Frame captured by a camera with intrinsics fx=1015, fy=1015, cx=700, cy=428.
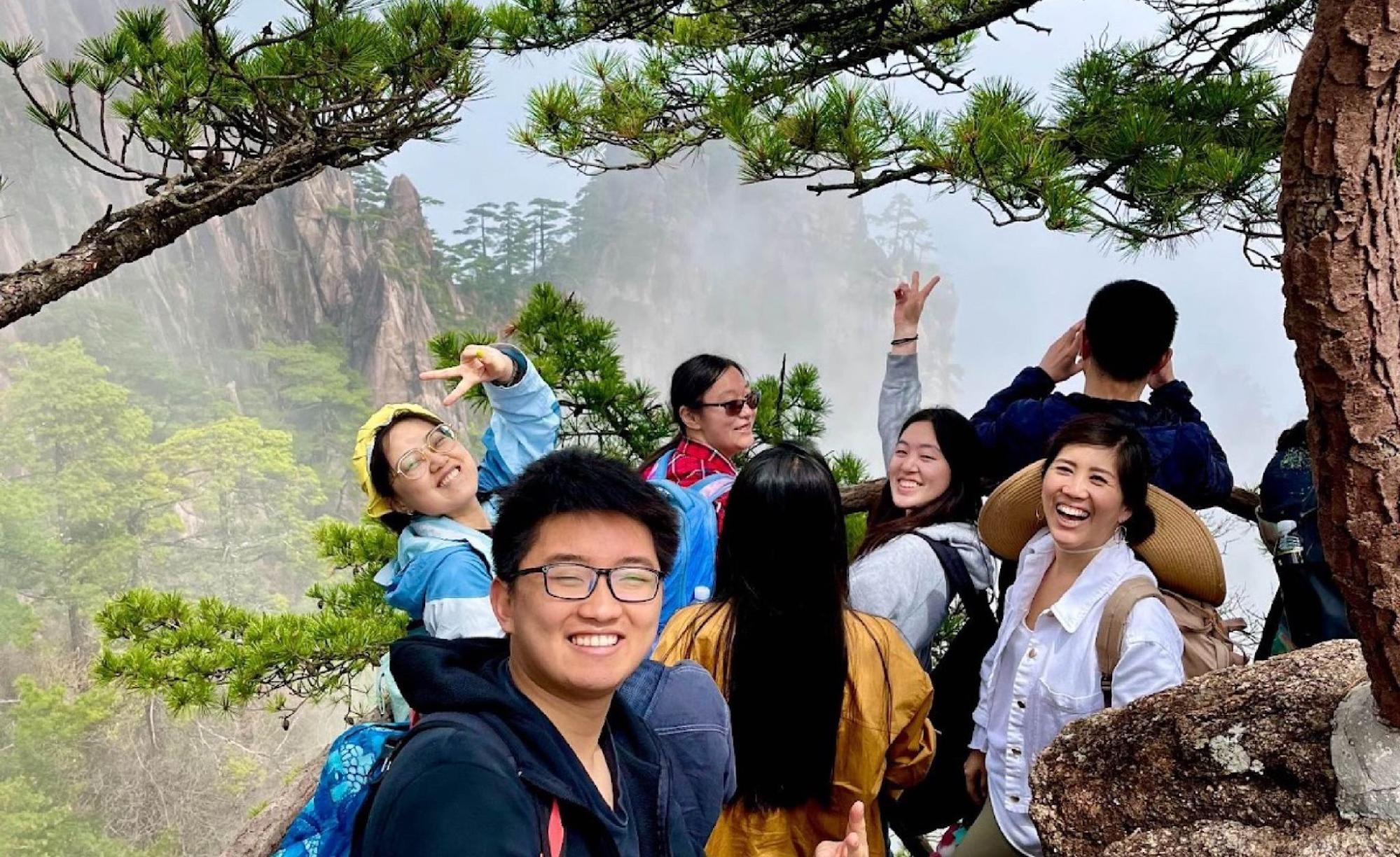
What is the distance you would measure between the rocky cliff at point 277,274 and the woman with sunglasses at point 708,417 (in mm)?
24456

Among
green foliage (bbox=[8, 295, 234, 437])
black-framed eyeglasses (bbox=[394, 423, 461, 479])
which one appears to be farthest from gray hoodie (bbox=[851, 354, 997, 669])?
green foliage (bbox=[8, 295, 234, 437])

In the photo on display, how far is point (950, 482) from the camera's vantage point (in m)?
1.90

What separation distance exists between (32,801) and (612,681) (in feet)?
52.9

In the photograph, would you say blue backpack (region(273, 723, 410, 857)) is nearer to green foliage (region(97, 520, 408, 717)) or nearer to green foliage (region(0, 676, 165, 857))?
green foliage (region(97, 520, 408, 717))

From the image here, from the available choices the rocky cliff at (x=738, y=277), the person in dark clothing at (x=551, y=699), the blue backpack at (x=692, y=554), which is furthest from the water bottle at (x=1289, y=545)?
the rocky cliff at (x=738, y=277)

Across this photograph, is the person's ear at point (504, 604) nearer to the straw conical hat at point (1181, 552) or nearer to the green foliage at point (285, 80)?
the straw conical hat at point (1181, 552)

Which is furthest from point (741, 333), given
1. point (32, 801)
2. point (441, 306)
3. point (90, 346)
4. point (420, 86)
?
point (420, 86)

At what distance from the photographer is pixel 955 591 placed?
1748mm

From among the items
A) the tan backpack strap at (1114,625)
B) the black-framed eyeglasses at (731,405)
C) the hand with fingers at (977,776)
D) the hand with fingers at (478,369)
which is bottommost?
the hand with fingers at (977,776)

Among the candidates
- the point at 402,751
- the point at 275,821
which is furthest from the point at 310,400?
the point at 402,751

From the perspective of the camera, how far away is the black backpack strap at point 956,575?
5.66ft

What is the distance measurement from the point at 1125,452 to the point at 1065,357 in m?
0.44

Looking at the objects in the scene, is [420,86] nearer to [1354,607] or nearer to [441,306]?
[1354,607]

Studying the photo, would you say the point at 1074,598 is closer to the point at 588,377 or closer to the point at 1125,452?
the point at 1125,452
